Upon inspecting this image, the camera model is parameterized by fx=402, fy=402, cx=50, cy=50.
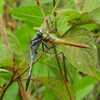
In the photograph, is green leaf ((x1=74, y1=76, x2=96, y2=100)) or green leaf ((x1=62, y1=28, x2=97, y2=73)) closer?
green leaf ((x1=62, y1=28, x2=97, y2=73))

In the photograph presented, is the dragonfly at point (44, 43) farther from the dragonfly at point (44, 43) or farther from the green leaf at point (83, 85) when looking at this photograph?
the green leaf at point (83, 85)

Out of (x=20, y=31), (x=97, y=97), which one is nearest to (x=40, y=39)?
(x=20, y=31)

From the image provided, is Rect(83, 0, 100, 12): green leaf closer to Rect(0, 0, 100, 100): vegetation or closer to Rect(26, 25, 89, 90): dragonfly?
Rect(0, 0, 100, 100): vegetation

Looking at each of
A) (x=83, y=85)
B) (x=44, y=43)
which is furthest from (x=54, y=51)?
(x=83, y=85)

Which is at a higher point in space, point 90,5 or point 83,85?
point 90,5

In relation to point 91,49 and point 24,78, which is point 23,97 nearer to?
point 24,78

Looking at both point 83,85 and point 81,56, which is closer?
point 81,56

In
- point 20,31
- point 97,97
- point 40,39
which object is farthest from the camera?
point 97,97

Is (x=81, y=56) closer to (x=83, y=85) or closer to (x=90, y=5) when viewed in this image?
(x=90, y=5)

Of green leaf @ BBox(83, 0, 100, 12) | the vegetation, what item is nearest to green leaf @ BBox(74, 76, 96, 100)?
the vegetation

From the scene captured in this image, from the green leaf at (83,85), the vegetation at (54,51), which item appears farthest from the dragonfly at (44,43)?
the green leaf at (83,85)

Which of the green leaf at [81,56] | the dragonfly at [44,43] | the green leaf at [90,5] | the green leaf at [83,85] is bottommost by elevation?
the green leaf at [83,85]
